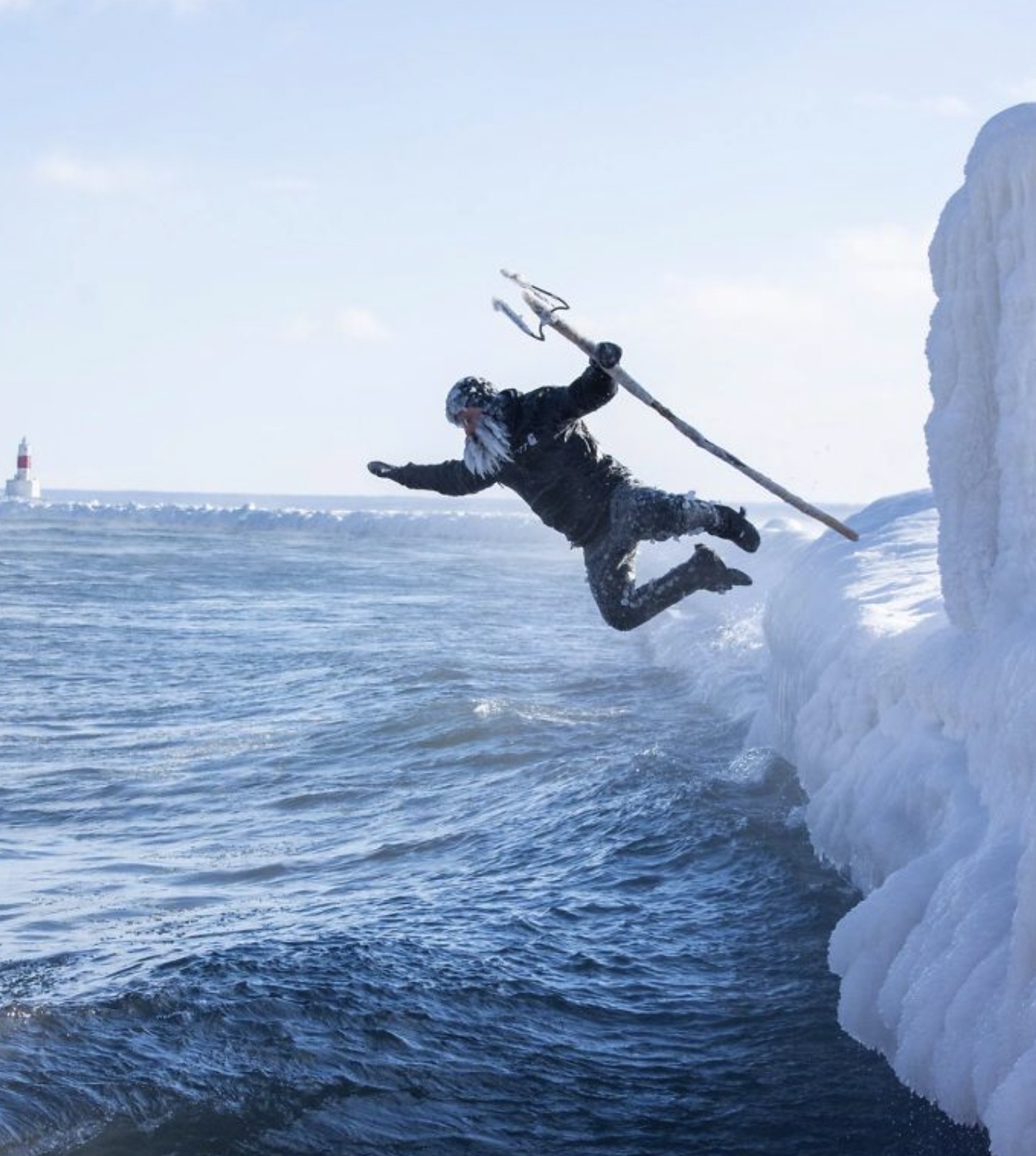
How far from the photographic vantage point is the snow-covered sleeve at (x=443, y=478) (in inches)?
353

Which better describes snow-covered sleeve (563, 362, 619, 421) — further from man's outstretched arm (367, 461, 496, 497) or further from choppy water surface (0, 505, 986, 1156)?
choppy water surface (0, 505, 986, 1156)

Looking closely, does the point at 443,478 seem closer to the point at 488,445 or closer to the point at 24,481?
the point at 488,445

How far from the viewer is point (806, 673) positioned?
37.0 feet

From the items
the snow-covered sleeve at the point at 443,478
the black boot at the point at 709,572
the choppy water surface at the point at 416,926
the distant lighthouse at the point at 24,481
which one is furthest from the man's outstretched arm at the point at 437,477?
the distant lighthouse at the point at 24,481

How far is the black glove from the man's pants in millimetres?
945

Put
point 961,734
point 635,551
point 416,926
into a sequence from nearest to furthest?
1. point 961,734
2. point 416,926
3. point 635,551

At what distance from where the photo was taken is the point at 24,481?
3703 inches

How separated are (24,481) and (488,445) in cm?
8970

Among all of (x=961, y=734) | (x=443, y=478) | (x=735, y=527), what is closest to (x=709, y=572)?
(x=735, y=527)

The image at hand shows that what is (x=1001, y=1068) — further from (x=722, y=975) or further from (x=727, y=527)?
(x=727, y=527)

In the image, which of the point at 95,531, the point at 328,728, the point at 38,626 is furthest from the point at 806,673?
the point at 95,531

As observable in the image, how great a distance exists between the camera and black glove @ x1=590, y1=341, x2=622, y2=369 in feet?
26.9

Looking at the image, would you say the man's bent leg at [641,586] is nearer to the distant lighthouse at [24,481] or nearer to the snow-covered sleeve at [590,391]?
the snow-covered sleeve at [590,391]

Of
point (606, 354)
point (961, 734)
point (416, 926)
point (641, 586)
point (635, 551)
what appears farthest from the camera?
point (635, 551)
